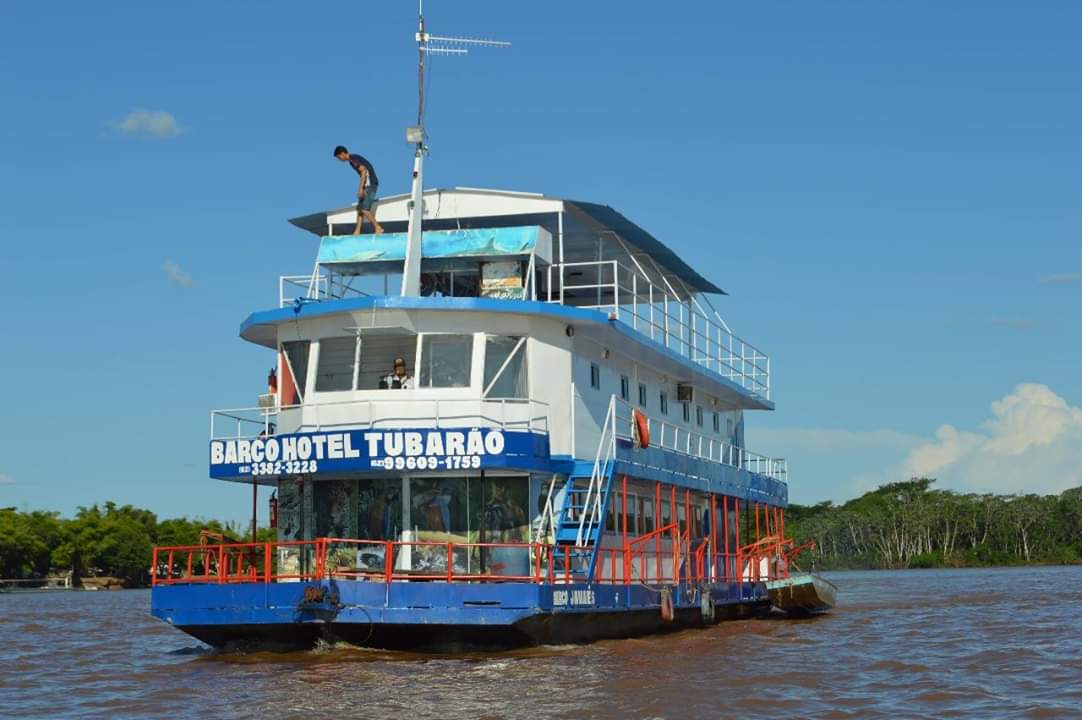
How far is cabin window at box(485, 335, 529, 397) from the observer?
23.2 meters

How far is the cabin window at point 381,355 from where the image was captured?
923 inches

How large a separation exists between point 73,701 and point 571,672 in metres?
6.30

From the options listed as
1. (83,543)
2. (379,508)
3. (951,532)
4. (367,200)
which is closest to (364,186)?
(367,200)

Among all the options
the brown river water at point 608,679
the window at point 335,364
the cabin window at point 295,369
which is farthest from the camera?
the cabin window at point 295,369

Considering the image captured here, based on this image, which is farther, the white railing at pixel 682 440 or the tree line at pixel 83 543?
the tree line at pixel 83 543

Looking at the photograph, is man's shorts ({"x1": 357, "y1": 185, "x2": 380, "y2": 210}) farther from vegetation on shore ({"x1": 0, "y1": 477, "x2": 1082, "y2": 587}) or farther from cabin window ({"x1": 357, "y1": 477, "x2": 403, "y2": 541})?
vegetation on shore ({"x1": 0, "y1": 477, "x2": 1082, "y2": 587})

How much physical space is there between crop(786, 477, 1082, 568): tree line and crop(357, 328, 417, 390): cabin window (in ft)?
270

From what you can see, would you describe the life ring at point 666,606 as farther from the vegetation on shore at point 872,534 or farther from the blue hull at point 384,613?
the vegetation on shore at point 872,534

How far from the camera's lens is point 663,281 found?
31.3m

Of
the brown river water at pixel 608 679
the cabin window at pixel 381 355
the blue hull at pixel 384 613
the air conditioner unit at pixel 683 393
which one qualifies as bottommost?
the brown river water at pixel 608 679

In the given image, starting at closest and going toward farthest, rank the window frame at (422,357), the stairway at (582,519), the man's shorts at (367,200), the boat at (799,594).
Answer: the stairway at (582,519), the window frame at (422,357), the man's shorts at (367,200), the boat at (799,594)

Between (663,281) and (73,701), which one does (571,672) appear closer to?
(73,701)

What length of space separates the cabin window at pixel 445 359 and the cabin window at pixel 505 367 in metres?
0.32

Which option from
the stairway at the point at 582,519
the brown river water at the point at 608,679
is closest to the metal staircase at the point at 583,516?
the stairway at the point at 582,519
